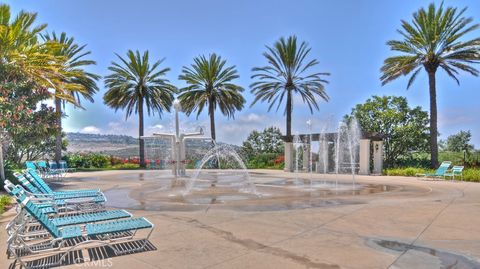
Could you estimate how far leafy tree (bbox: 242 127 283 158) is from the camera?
129 ft

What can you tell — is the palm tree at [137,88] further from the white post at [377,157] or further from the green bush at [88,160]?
the white post at [377,157]

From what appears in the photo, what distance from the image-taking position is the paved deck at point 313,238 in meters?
5.25

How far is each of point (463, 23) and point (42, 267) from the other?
27.6 meters

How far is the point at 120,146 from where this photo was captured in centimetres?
4641

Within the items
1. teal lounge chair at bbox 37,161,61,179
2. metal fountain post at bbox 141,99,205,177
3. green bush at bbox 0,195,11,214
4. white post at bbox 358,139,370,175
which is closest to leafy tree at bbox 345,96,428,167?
white post at bbox 358,139,370,175

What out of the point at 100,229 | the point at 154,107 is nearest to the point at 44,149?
the point at 154,107

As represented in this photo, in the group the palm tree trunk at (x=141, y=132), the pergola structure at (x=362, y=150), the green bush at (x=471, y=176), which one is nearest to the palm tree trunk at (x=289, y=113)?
the pergola structure at (x=362, y=150)

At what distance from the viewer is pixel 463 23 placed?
24406 mm

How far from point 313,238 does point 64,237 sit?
13.0 feet

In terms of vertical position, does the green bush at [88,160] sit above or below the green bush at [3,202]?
above

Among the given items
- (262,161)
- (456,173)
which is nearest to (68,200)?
(456,173)

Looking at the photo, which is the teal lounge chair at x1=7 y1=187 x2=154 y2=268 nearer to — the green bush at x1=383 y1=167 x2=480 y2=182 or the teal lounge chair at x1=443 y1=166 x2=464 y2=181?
the teal lounge chair at x1=443 y1=166 x2=464 y2=181

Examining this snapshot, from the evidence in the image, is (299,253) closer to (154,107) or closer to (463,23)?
(463,23)

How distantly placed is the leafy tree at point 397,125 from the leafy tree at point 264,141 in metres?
11.1
